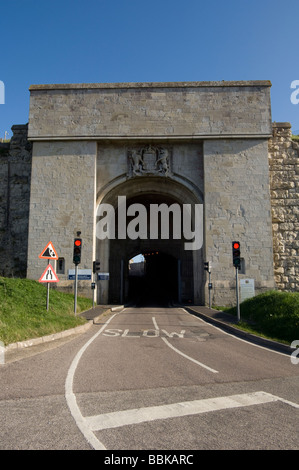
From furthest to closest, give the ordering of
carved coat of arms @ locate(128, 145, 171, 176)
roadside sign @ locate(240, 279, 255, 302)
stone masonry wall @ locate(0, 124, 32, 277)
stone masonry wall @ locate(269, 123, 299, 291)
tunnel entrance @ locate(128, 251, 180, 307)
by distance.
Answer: tunnel entrance @ locate(128, 251, 180, 307) → stone masonry wall @ locate(0, 124, 32, 277) → carved coat of arms @ locate(128, 145, 171, 176) → stone masonry wall @ locate(269, 123, 299, 291) → roadside sign @ locate(240, 279, 255, 302)

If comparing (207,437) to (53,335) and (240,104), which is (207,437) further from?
(240,104)

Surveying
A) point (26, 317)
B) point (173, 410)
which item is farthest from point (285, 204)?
point (173, 410)

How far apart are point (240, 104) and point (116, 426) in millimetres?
22050

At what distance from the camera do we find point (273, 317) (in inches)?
464

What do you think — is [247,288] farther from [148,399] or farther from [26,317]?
[148,399]

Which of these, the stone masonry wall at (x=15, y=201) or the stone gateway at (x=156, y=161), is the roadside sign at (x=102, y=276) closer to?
the stone gateway at (x=156, y=161)

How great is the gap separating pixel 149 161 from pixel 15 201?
30.4ft

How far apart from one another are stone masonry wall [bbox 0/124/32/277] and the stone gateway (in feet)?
1.78

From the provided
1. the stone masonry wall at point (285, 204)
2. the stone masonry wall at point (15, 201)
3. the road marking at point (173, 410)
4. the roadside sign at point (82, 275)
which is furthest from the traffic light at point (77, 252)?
the stone masonry wall at point (285, 204)

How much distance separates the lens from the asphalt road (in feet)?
10.5

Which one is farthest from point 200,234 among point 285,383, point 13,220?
point 285,383

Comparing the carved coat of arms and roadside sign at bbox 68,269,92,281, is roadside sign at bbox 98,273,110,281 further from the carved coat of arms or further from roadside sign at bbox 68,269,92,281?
the carved coat of arms

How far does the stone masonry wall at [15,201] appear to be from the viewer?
22.8m

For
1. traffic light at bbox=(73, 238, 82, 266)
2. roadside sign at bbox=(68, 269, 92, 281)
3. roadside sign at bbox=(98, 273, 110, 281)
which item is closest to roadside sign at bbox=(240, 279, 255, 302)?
roadside sign at bbox=(98, 273, 110, 281)
